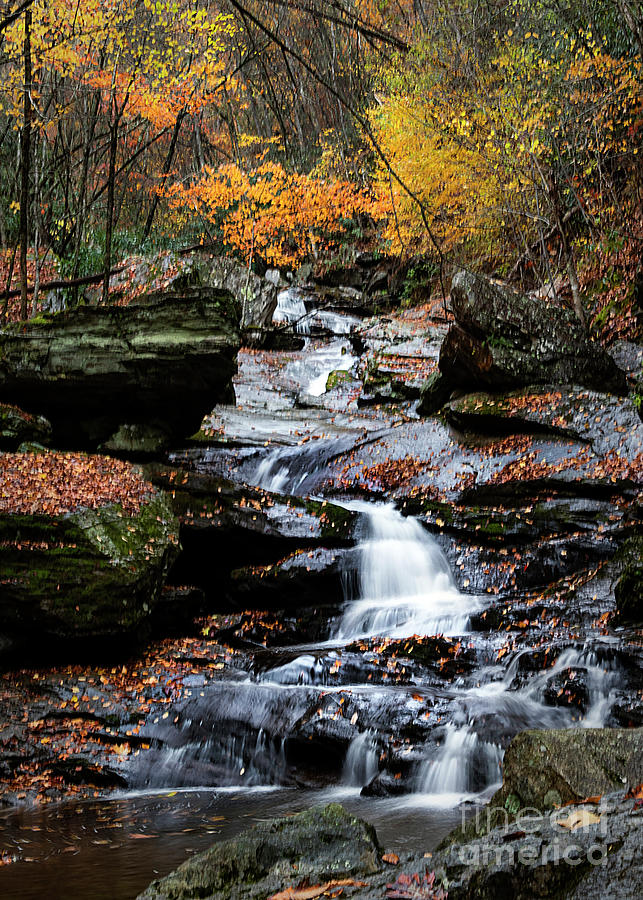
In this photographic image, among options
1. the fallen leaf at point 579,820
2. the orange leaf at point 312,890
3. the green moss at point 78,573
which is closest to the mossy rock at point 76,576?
the green moss at point 78,573

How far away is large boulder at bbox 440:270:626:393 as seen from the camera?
38.3 feet

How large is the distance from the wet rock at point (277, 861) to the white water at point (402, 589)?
191 inches

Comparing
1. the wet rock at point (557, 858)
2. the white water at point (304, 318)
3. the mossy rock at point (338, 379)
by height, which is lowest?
the wet rock at point (557, 858)

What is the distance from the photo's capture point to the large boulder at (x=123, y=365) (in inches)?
396

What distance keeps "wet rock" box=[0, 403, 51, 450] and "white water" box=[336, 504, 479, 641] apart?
5.04 meters

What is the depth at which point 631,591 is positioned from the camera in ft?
23.0

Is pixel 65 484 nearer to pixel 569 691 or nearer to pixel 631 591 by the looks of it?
pixel 569 691

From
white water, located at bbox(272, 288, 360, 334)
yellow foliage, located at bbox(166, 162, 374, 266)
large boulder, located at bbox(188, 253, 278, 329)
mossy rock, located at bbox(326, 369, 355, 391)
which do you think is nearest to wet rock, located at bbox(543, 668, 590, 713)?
mossy rock, located at bbox(326, 369, 355, 391)

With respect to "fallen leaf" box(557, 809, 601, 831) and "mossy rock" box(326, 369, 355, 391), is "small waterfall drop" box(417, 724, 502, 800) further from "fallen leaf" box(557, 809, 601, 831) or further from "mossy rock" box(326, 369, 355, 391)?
"mossy rock" box(326, 369, 355, 391)

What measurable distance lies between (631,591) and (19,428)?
8.33 m

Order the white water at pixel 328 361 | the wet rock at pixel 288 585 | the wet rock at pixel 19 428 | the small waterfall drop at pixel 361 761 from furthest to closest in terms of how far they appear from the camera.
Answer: the white water at pixel 328 361, the wet rock at pixel 19 428, the wet rock at pixel 288 585, the small waterfall drop at pixel 361 761

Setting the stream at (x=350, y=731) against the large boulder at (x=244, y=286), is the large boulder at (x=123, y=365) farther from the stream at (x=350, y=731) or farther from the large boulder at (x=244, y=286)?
the large boulder at (x=244, y=286)

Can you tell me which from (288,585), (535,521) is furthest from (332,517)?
(535,521)

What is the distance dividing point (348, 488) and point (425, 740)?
5.82 meters
